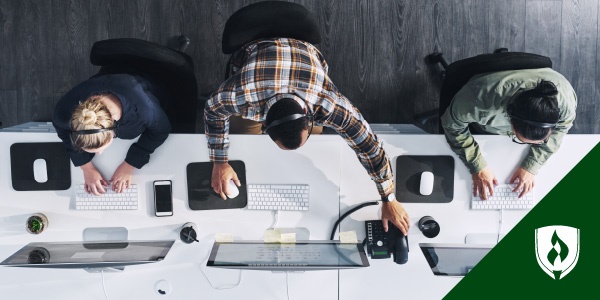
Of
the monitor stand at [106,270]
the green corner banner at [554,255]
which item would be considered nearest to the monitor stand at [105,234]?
the monitor stand at [106,270]

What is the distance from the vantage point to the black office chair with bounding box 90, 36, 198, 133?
6.08ft

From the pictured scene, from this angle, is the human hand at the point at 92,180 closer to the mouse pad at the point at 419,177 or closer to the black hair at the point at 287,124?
the black hair at the point at 287,124

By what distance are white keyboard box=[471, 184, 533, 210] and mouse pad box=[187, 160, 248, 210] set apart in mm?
1043

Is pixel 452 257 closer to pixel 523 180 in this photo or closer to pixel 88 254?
pixel 523 180

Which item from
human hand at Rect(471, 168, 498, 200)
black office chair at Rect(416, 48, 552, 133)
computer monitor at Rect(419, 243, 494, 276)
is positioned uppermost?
black office chair at Rect(416, 48, 552, 133)

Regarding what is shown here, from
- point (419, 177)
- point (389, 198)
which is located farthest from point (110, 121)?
point (419, 177)

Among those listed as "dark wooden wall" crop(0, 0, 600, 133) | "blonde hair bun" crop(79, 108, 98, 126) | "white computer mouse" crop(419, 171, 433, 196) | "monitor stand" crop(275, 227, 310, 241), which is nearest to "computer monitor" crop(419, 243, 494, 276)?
"white computer mouse" crop(419, 171, 433, 196)

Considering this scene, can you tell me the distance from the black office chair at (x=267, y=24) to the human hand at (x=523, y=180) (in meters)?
1.11

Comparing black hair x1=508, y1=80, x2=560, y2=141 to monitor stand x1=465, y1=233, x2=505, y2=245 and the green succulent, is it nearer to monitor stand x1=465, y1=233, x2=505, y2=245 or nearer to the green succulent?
monitor stand x1=465, y1=233, x2=505, y2=245

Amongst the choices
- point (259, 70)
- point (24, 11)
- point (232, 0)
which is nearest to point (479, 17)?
point (232, 0)

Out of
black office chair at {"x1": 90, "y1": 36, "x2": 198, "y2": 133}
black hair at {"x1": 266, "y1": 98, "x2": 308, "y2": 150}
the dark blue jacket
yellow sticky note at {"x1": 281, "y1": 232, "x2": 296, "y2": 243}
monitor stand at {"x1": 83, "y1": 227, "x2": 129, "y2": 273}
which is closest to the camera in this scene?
black hair at {"x1": 266, "y1": 98, "x2": 308, "y2": 150}

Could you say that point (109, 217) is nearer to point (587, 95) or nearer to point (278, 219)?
point (278, 219)

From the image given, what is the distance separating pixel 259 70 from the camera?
67.2 inches

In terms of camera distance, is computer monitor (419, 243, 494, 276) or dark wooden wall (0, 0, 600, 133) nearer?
computer monitor (419, 243, 494, 276)
